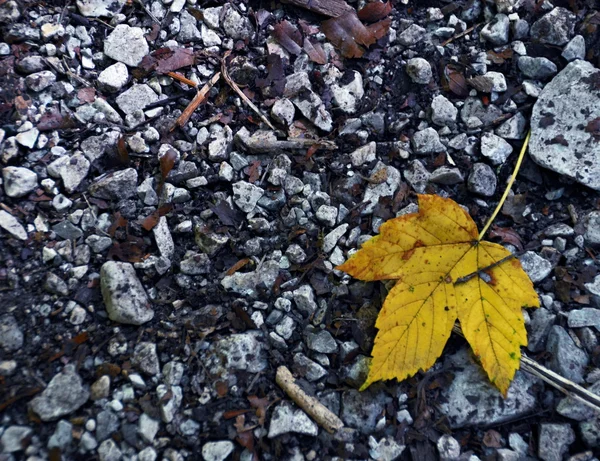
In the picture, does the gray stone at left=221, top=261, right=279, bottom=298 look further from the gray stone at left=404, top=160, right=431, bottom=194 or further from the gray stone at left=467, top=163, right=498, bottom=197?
the gray stone at left=467, top=163, right=498, bottom=197

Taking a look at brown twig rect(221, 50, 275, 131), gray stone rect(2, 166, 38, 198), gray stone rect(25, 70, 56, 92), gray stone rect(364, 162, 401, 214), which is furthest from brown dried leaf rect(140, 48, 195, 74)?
gray stone rect(364, 162, 401, 214)

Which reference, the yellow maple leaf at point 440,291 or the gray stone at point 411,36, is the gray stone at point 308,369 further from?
the gray stone at point 411,36

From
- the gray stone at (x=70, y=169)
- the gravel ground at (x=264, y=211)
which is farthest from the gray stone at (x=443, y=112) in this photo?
the gray stone at (x=70, y=169)

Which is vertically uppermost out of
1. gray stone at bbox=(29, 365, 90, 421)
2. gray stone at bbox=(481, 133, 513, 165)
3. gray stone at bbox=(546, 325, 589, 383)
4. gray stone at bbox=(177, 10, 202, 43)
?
gray stone at bbox=(177, 10, 202, 43)

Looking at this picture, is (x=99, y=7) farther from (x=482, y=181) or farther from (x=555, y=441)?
(x=555, y=441)

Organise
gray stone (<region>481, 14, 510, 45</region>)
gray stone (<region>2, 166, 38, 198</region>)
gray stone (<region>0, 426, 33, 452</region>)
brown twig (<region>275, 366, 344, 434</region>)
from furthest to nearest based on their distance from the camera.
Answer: gray stone (<region>481, 14, 510, 45</region>), gray stone (<region>2, 166, 38, 198</region>), brown twig (<region>275, 366, 344, 434</region>), gray stone (<region>0, 426, 33, 452</region>)

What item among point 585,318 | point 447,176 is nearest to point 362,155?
point 447,176

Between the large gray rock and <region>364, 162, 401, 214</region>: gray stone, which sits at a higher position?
the large gray rock
